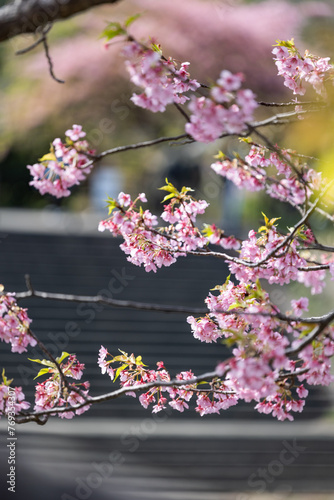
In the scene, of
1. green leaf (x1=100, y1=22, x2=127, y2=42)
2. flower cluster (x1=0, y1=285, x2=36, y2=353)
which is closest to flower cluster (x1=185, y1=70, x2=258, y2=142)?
green leaf (x1=100, y1=22, x2=127, y2=42)

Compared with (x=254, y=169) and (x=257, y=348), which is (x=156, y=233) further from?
(x=257, y=348)

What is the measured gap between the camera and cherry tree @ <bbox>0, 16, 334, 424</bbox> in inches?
55.6

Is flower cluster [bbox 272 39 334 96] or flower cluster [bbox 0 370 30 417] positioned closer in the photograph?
flower cluster [bbox 0 370 30 417]

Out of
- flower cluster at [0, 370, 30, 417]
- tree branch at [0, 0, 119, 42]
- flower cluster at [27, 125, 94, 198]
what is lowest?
flower cluster at [0, 370, 30, 417]

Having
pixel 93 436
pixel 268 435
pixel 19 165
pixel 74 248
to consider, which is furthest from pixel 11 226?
pixel 19 165

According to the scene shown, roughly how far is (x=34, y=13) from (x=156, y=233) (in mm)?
796

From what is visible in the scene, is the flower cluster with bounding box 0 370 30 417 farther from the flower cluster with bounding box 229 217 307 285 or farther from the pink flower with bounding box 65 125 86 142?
the flower cluster with bounding box 229 217 307 285

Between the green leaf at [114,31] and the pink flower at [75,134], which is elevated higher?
the pink flower at [75,134]

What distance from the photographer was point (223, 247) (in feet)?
6.14

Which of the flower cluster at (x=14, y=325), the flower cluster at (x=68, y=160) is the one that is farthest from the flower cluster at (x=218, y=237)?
the flower cluster at (x=14, y=325)

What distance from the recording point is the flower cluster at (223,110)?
134cm

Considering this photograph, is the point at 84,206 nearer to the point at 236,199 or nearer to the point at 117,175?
the point at 117,175

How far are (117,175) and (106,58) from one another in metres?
7.55

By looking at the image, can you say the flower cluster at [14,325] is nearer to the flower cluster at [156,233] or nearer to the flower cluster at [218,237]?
the flower cluster at [156,233]
